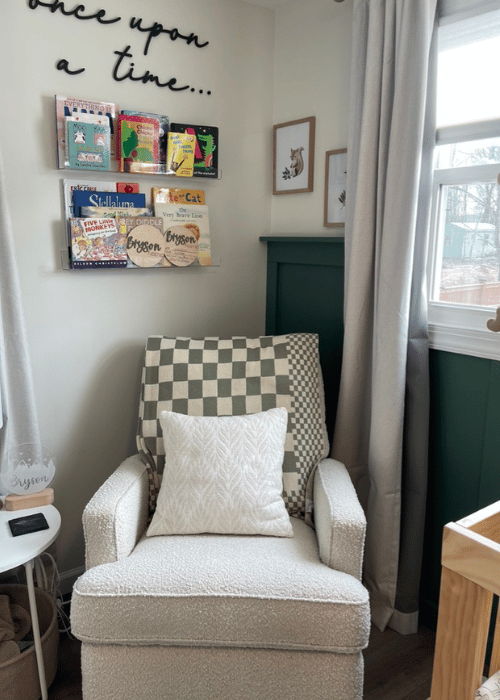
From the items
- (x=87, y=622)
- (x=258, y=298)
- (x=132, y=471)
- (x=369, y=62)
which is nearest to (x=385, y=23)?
(x=369, y=62)

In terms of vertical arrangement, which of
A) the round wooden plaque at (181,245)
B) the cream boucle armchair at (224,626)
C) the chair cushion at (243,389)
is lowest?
the cream boucle armchair at (224,626)

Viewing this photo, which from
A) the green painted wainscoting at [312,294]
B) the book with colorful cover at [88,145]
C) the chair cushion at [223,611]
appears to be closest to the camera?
the chair cushion at [223,611]

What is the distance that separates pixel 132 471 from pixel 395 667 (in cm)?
105

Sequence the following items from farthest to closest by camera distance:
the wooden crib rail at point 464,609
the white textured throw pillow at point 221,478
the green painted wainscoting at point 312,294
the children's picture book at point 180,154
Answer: the green painted wainscoting at point 312,294, the children's picture book at point 180,154, the white textured throw pillow at point 221,478, the wooden crib rail at point 464,609

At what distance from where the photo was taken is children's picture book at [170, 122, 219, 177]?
7.31 feet

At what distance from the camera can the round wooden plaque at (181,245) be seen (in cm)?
223

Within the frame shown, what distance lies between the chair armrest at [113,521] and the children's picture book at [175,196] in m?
1.04

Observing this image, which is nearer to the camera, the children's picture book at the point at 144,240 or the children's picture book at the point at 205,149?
the children's picture book at the point at 144,240

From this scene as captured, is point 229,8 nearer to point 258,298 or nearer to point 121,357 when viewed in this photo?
point 258,298

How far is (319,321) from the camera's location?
241cm

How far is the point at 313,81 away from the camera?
230cm

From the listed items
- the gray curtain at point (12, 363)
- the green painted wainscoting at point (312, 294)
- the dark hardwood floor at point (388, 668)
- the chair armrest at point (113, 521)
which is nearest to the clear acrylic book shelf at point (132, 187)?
the gray curtain at point (12, 363)

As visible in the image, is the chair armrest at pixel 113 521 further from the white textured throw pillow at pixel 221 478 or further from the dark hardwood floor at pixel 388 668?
the dark hardwood floor at pixel 388 668

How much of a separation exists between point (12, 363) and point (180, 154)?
0.96 metres
